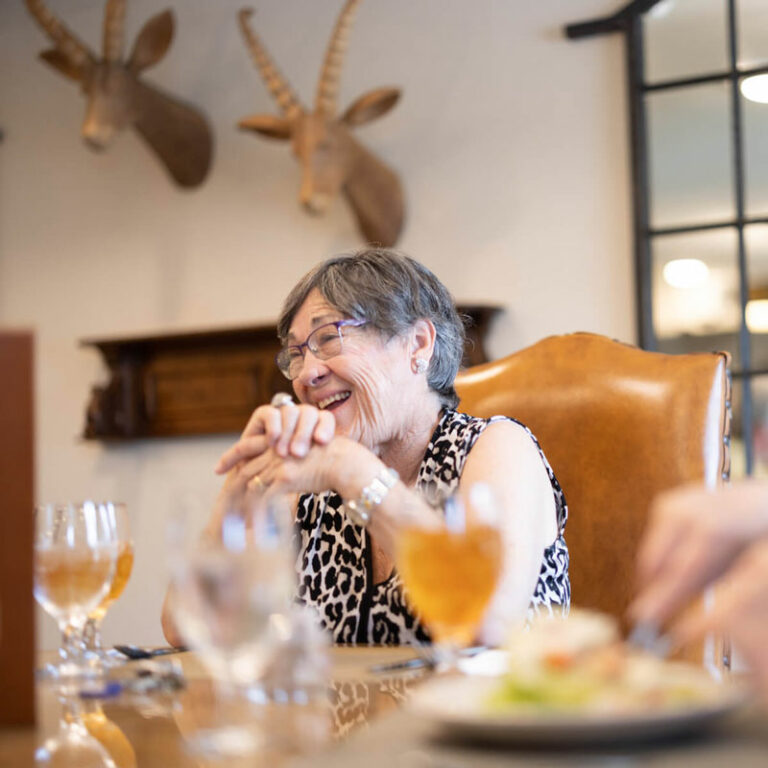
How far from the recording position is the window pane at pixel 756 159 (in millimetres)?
3363

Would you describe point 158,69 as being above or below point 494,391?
above

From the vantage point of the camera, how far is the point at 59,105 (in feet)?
14.5

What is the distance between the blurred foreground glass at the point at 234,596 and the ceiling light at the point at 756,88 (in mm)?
3022

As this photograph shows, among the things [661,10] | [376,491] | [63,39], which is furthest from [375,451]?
[63,39]

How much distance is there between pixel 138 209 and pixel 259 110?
23.9 inches

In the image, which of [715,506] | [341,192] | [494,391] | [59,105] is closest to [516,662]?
[715,506]

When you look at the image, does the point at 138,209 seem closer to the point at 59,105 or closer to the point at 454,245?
the point at 59,105

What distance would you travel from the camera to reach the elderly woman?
139 cm

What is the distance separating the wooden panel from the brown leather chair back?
1122 millimetres

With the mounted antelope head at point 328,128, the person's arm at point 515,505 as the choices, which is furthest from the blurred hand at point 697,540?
the mounted antelope head at point 328,128

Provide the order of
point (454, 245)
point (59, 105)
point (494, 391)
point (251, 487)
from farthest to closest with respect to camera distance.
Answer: point (59, 105), point (454, 245), point (494, 391), point (251, 487)

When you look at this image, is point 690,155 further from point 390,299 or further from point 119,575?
point 119,575

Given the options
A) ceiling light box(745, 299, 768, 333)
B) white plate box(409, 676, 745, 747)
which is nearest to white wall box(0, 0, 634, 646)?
ceiling light box(745, 299, 768, 333)

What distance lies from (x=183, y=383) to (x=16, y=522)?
325 centimetres
